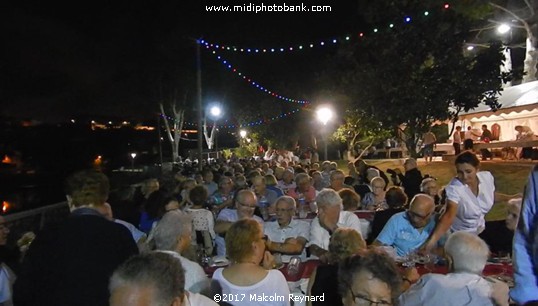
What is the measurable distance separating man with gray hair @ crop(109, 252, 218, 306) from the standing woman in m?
3.15

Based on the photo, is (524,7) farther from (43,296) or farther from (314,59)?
(43,296)

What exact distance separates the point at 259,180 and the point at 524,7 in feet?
53.4

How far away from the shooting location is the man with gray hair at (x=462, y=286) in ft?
9.70

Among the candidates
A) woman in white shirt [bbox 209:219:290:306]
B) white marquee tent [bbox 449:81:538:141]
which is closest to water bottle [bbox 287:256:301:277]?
woman in white shirt [bbox 209:219:290:306]

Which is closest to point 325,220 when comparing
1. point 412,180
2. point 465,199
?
point 465,199

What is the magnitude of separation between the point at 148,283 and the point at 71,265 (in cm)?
107

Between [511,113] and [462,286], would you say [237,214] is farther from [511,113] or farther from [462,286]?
[511,113]

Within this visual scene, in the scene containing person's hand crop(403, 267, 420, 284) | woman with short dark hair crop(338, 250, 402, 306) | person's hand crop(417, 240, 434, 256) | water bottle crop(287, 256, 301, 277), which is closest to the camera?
woman with short dark hair crop(338, 250, 402, 306)

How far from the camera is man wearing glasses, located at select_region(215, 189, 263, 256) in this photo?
552 centimetres

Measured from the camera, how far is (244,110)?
37.0m

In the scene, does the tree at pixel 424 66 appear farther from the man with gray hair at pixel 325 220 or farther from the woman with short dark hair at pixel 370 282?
the woman with short dark hair at pixel 370 282

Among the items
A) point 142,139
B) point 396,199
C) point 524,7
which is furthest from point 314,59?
point 396,199

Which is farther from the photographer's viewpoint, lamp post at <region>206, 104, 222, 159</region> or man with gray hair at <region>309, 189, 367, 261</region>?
lamp post at <region>206, 104, 222, 159</region>

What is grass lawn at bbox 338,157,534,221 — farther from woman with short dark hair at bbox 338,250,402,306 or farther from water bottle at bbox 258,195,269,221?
woman with short dark hair at bbox 338,250,402,306
